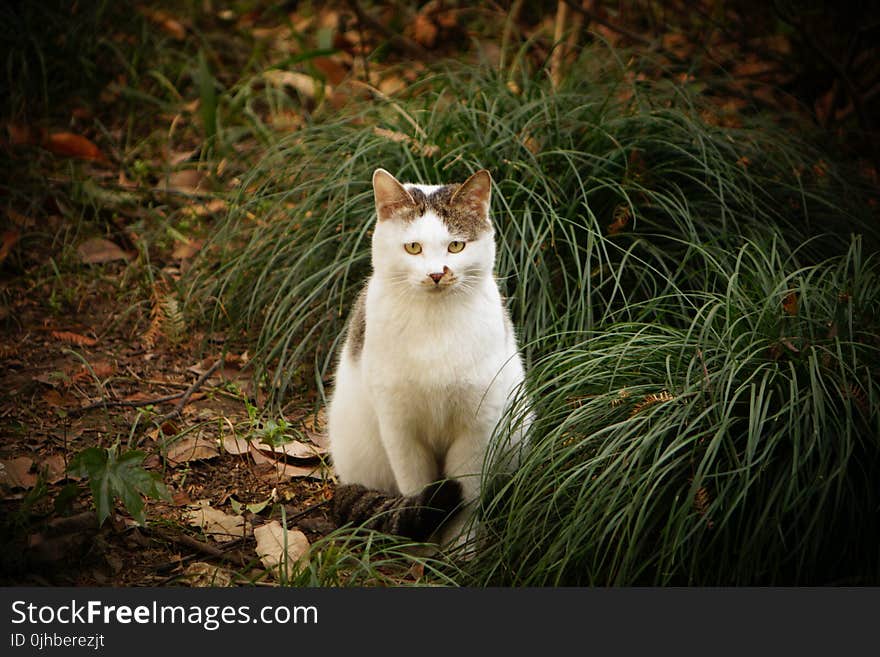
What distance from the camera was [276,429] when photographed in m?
3.80

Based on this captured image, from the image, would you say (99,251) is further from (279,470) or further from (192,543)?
(192,543)

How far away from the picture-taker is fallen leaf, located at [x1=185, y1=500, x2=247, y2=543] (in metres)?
3.25

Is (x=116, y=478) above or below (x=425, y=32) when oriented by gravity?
below

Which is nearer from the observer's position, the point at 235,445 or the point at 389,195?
the point at 389,195

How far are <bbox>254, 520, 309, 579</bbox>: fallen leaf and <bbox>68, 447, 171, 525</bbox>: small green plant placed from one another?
0.41 metres

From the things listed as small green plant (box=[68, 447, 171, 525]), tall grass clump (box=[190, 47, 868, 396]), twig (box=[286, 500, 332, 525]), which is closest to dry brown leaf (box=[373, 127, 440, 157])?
tall grass clump (box=[190, 47, 868, 396])

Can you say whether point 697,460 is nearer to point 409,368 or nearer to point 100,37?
point 409,368

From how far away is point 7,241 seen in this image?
15.8 ft

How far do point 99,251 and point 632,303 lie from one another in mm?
2825

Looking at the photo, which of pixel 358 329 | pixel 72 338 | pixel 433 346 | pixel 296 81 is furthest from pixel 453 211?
pixel 296 81

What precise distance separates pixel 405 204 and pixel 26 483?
170cm

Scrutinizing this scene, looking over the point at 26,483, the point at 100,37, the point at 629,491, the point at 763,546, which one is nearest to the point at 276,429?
the point at 26,483

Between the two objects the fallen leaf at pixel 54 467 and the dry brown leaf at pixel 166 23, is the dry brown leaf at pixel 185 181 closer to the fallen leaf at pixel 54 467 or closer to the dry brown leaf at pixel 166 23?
the dry brown leaf at pixel 166 23

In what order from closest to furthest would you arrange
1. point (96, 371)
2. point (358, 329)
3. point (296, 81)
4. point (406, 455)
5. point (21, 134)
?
point (406, 455) < point (358, 329) < point (96, 371) < point (21, 134) < point (296, 81)
